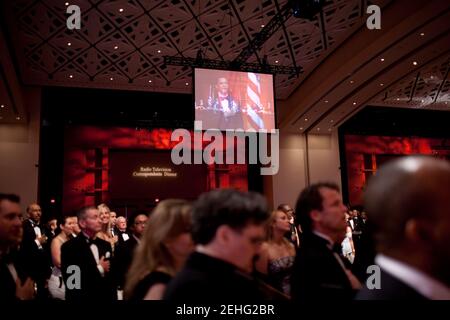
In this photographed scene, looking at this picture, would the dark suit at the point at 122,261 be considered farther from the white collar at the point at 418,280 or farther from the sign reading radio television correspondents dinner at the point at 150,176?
the sign reading radio television correspondents dinner at the point at 150,176

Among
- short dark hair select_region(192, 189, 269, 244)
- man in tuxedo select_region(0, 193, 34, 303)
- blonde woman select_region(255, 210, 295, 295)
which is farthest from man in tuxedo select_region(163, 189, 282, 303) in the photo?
blonde woman select_region(255, 210, 295, 295)

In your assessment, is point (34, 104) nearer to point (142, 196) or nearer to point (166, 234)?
point (142, 196)

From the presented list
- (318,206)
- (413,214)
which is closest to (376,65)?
(318,206)

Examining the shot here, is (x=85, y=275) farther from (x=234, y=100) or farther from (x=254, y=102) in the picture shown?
(x=254, y=102)

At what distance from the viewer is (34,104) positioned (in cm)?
1055

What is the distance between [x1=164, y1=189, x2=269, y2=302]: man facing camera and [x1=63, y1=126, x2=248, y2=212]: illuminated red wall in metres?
10.9

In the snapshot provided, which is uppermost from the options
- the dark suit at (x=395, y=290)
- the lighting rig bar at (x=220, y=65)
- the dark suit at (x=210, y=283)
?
the lighting rig bar at (x=220, y=65)

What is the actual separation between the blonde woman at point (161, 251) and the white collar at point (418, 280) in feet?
3.03

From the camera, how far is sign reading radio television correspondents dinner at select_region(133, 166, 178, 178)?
12023 mm

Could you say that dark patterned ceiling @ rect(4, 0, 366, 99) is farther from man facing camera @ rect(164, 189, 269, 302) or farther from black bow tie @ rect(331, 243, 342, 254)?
man facing camera @ rect(164, 189, 269, 302)

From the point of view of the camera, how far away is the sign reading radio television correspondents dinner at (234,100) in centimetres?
827

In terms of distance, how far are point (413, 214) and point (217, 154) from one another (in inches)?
467

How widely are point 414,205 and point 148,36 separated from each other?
29.0 ft

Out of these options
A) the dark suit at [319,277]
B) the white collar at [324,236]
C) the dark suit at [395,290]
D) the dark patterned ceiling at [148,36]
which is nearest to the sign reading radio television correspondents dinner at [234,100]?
the dark patterned ceiling at [148,36]
